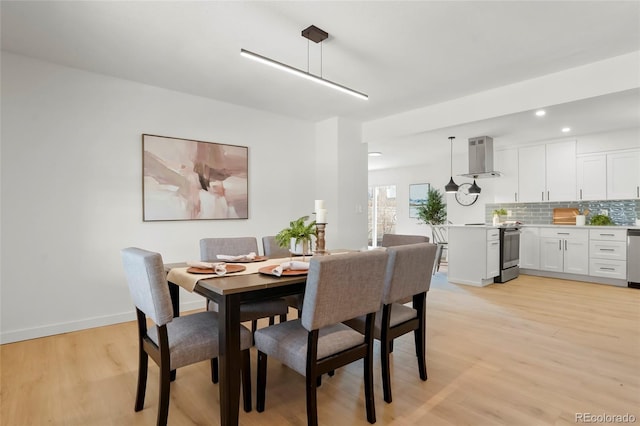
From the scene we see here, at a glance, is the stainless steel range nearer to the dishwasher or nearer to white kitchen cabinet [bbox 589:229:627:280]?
white kitchen cabinet [bbox 589:229:627:280]

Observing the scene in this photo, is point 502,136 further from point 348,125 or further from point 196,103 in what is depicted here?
point 196,103

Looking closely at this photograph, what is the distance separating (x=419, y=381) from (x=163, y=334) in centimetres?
164

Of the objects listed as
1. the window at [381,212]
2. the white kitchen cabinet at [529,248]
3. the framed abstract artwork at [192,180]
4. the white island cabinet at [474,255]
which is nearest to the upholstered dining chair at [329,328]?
the framed abstract artwork at [192,180]

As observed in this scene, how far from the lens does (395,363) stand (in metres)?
2.54

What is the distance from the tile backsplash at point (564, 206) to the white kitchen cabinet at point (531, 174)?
41cm

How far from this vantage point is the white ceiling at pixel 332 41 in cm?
234

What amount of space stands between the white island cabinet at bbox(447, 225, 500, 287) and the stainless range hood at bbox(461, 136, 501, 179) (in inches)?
42.4

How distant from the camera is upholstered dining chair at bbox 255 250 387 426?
159 cm

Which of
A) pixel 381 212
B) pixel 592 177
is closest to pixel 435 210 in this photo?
pixel 381 212

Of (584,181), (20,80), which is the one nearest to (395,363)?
(20,80)

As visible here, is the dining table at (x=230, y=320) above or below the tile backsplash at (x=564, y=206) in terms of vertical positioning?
below

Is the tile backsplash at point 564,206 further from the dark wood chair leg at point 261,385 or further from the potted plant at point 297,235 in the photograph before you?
the dark wood chair leg at point 261,385

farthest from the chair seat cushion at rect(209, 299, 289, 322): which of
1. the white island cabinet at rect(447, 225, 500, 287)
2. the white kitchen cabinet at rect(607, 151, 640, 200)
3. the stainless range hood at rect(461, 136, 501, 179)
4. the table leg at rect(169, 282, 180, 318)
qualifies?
the white kitchen cabinet at rect(607, 151, 640, 200)

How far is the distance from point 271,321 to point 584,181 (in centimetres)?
576
